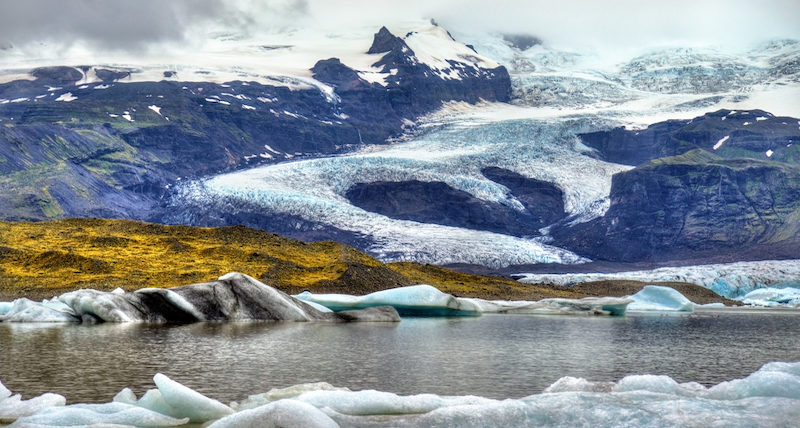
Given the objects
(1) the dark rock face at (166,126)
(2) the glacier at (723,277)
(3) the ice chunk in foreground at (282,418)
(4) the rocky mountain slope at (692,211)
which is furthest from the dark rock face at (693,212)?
(3) the ice chunk in foreground at (282,418)

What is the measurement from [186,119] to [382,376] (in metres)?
122

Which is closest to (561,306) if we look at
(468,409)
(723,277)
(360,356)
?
(360,356)

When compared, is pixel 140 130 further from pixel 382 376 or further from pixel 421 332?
pixel 382 376

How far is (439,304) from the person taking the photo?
35.3 m

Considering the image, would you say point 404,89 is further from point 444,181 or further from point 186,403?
point 186,403

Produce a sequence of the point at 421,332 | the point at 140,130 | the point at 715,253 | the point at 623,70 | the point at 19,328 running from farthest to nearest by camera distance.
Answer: the point at 623,70
the point at 140,130
the point at 715,253
the point at 421,332
the point at 19,328

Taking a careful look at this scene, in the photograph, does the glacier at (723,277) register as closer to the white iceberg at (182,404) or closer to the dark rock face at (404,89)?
the white iceberg at (182,404)

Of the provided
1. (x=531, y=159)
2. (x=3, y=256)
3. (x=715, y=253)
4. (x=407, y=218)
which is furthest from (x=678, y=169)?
(x=3, y=256)

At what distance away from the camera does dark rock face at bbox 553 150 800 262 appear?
9944 cm

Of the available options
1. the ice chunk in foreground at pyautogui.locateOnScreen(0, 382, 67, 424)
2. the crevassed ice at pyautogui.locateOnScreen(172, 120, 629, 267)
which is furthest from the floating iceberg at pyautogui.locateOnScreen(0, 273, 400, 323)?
the crevassed ice at pyautogui.locateOnScreen(172, 120, 629, 267)

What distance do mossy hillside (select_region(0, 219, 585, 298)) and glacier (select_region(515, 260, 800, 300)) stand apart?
53.5 feet

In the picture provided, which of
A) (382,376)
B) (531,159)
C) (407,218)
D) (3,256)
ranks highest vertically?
(531,159)

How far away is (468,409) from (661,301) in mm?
43115

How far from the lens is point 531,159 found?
99.2 meters
